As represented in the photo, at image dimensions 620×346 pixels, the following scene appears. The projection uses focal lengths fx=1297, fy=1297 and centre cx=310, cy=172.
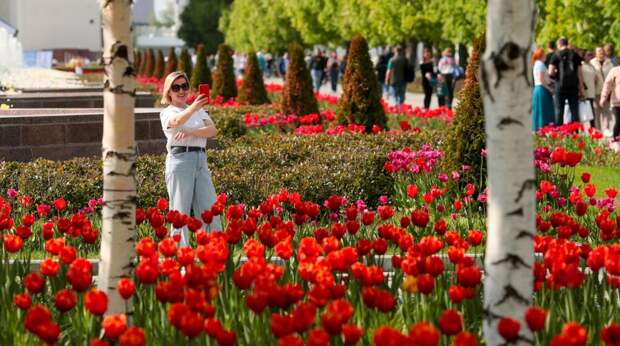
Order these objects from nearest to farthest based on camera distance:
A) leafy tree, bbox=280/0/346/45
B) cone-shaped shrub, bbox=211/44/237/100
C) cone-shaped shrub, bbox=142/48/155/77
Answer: cone-shaped shrub, bbox=211/44/237/100 < cone-shaped shrub, bbox=142/48/155/77 < leafy tree, bbox=280/0/346/45

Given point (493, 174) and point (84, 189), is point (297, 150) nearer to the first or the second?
point (84, 189)

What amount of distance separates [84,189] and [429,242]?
6.28 metres

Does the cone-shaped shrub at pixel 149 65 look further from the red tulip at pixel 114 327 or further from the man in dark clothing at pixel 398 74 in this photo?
the red tulip at pixel 114 327

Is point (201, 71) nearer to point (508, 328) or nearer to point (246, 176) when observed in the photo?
point (246, 176)

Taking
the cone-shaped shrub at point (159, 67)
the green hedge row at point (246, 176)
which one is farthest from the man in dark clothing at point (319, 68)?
the green hedge row at point (246, 176)

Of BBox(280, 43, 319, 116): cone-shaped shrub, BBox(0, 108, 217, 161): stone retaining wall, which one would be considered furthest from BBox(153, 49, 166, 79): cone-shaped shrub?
BBox(0, 108, 217, 161): stone retaining wall

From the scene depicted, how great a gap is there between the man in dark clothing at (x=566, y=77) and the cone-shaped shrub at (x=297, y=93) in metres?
4.19

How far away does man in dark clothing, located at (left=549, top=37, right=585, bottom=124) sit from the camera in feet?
70.9

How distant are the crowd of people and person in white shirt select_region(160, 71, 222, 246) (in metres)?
12.2

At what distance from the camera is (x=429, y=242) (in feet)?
20.7

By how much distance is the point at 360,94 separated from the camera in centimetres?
1878

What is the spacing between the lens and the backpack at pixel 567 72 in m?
21.6

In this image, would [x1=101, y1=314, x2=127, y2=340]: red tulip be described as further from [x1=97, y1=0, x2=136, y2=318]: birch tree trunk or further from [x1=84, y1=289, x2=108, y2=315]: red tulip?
[x1=97, y1=0, x2=136, y2=318]: birch tree trunk

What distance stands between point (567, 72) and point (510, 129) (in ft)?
56.6
